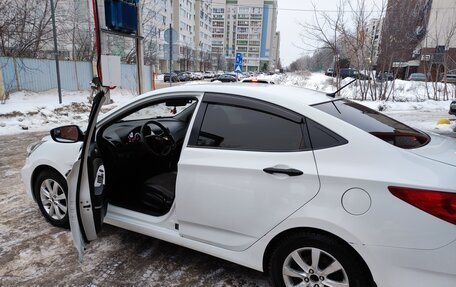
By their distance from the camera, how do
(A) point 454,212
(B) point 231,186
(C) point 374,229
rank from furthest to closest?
(B) point 231,186, (C) point 374,229, (A) point 454,212

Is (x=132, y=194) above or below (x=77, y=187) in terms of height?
below

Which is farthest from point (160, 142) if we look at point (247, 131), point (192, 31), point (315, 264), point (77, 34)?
point (192, 31)

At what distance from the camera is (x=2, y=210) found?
3.95 meters

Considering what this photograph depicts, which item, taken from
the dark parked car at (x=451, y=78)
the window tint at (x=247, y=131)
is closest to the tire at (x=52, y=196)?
the window tint at (x=247, y=131)

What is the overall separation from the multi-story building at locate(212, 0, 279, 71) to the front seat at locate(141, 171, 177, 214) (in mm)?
122405

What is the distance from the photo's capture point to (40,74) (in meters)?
15.5

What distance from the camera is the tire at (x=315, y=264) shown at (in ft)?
6.82

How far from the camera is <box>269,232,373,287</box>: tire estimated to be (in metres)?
2.08

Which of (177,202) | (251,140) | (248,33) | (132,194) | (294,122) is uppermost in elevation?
(248,33)

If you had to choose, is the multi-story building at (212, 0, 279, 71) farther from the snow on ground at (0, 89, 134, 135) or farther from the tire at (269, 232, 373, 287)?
the tire at (269, 232, 373, 287)

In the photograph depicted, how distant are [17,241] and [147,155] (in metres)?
1.52

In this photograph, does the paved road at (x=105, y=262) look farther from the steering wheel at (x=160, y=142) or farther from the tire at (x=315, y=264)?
the steering wheel at (x=160, y=142)

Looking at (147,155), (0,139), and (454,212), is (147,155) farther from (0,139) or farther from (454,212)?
(0,139)

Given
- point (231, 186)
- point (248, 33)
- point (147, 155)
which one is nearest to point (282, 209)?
point (231, 186)
